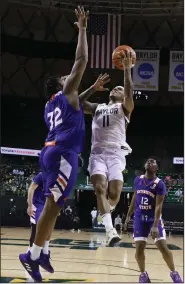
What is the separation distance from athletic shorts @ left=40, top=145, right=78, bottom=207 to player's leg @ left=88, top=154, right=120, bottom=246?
716 millimetres

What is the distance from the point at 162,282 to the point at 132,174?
718 inches

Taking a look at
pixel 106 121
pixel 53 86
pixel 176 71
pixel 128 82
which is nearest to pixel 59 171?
pixel 53 86

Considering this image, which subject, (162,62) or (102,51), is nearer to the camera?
(102,51)

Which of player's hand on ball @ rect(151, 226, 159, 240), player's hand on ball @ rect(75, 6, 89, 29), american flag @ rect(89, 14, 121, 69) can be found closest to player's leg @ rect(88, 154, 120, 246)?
player's hand on ball @ rect(75, 6, 89, 29)

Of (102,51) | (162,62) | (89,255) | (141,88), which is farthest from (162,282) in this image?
(162,62)

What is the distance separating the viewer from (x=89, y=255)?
10844 millimetres

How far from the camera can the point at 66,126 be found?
15.4 feet

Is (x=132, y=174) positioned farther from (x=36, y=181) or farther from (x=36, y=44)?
(x=36, y=181)

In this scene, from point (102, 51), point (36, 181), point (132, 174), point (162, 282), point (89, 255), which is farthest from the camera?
point (132, 174)

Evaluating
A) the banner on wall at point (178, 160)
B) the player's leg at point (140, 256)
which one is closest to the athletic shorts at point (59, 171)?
the player's leg at point (140, 256)

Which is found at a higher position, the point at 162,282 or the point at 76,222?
the point at 162,282

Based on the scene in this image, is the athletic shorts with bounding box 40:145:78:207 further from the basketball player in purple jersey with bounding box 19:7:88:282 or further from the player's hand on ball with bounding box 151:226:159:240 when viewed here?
the player's hand on ball with bounding box 151:226:159:240

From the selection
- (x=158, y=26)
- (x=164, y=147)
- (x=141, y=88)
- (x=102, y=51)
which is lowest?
(x=164, y=147)

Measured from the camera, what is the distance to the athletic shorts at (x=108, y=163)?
213 inches
